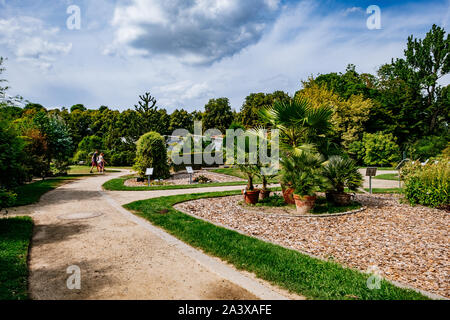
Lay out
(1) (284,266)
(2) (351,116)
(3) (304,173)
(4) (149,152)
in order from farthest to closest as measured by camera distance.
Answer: (2) (351,116) → (4) (149,152) → (3) (304,173) → (1) (284,266)

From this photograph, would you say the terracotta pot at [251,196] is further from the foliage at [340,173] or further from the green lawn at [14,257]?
the green lawn at [14,257]

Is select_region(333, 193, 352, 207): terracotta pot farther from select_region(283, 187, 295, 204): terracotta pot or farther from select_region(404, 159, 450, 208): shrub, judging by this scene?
select_region(404, 159, 450, 208): shrub

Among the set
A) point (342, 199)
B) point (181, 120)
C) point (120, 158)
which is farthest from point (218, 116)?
point (342, 199)

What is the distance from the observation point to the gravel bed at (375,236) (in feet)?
12.4

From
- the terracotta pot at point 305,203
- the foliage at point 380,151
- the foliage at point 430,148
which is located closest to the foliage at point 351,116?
the foliage at point 380,151

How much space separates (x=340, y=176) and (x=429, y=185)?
2805 mm

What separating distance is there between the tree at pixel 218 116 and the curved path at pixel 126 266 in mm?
48100

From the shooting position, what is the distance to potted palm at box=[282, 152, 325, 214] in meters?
7.08

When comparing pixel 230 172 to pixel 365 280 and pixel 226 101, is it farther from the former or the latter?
pixel 226 101

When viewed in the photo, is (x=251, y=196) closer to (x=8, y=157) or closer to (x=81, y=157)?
(x=8, y=157)

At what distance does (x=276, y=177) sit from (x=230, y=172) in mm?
11192

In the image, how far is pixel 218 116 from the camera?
179ft
